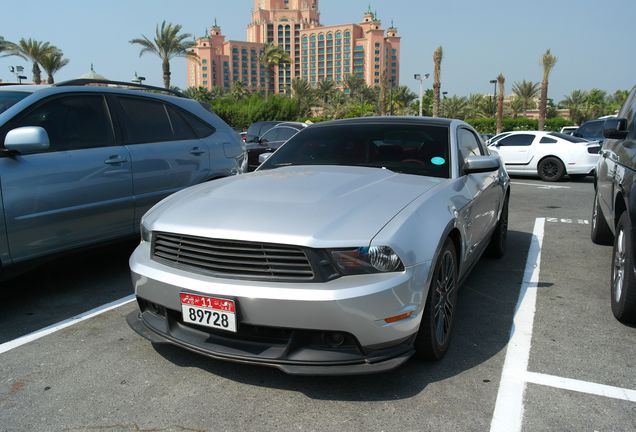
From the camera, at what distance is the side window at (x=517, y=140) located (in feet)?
47.9

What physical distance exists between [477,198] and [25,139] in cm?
330

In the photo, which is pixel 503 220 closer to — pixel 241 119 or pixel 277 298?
pixel 277 298

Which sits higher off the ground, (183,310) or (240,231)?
(240,231)

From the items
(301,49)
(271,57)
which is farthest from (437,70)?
(301,49)

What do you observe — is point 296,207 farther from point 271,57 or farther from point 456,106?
point 271,57

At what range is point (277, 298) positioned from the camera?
2420mm

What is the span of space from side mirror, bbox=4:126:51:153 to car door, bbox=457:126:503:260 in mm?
2998

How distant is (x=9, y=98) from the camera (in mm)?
4164

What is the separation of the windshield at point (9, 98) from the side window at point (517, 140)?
13275 mm

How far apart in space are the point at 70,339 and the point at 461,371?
2.46 m

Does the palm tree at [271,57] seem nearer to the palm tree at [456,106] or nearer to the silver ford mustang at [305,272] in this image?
the palm tree at [456,106]

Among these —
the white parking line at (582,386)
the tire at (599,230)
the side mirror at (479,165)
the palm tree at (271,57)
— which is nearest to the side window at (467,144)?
the side mirror at (479,165)

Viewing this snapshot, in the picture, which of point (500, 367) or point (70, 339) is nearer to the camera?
point (500, 367)

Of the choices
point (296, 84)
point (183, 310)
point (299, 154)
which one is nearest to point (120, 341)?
point (183, 310)
